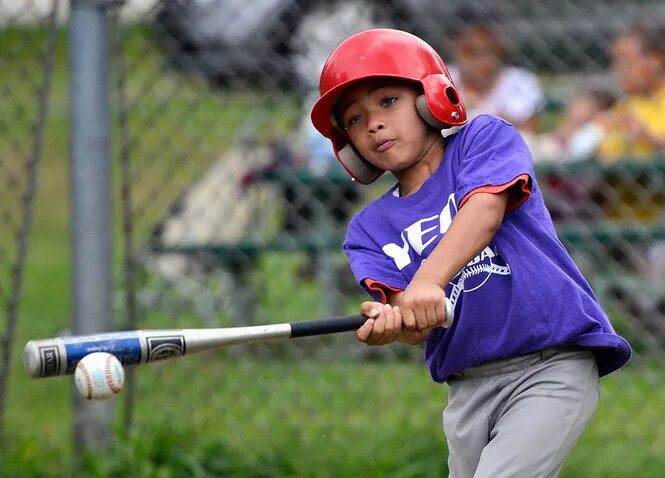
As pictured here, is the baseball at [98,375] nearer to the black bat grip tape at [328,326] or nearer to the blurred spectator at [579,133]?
the black bat grip tape at [328,326]

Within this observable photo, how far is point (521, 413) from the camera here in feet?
9.79

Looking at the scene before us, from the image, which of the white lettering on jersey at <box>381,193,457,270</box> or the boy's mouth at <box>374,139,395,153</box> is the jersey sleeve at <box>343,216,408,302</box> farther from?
the boy's mouth at <box>374,139,395,153</box>

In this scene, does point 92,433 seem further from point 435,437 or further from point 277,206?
point 277,206

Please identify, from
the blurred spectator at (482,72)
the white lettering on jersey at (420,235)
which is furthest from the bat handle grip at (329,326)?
the blurred spectator at (482,72)

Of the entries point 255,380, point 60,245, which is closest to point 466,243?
point 255,380

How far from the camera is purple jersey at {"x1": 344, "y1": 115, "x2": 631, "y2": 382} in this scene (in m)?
2.98

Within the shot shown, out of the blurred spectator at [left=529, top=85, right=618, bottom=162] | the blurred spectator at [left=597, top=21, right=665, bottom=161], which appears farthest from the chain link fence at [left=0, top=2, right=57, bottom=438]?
the blurred spectator at [left=597, top=21, right=665, bottom=161]

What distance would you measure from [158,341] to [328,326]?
0.40m

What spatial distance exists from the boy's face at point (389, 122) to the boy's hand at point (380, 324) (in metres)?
0.40

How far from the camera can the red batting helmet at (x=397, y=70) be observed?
299cm

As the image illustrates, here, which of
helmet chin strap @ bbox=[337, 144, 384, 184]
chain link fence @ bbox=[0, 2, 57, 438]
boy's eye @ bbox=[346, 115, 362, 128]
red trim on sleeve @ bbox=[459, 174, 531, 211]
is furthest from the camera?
chain link fence @ bbox=[0, 2, 57, 438]

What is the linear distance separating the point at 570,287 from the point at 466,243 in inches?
13.5

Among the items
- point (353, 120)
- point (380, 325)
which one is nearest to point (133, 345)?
point (380, 325)

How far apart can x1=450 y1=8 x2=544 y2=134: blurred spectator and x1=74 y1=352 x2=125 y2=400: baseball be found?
283 centimetres
